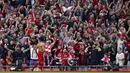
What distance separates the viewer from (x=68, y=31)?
906 inches

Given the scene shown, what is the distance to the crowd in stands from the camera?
21.8 metres

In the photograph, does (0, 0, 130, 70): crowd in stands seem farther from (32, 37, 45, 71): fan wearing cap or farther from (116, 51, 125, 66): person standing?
(32, 37, 45, 71): fan wearing cap

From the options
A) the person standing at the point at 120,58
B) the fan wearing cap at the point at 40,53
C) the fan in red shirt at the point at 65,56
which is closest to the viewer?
the person standing at the point at 120,58

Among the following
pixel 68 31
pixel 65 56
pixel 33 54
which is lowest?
pixel 65 56

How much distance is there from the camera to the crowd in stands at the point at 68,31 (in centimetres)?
2184

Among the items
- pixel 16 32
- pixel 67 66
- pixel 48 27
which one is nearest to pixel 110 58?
pixel 67 66

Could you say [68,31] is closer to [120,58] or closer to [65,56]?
[65,56]

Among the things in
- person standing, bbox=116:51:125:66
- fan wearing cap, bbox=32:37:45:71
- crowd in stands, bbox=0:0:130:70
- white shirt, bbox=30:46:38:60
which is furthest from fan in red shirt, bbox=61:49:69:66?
person standing, bbox=116:51:125:66

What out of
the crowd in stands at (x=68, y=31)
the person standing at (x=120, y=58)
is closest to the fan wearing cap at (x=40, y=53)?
the crowd in stands at (x=68, y=31)

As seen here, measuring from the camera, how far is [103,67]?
70.4 ft

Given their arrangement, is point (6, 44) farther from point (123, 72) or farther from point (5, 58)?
point (123, 72)

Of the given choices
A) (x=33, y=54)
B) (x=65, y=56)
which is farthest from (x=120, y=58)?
(x=33, y=54)

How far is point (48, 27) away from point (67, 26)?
1033mm

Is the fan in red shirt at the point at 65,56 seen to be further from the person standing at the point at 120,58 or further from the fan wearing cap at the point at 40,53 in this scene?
the person standing at the point at 120,58
